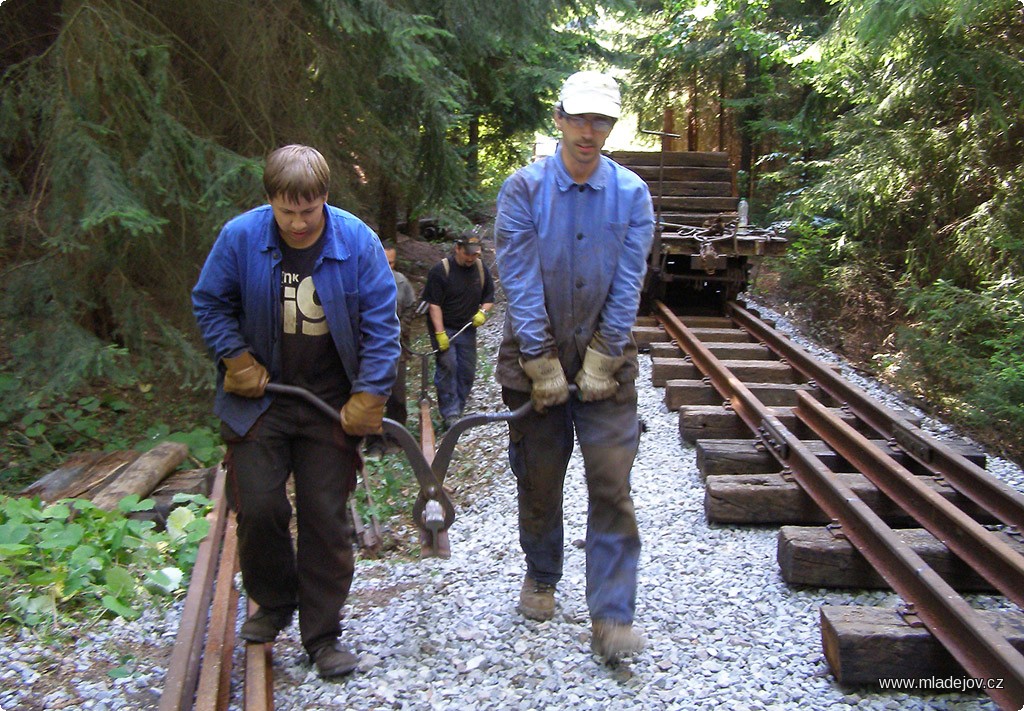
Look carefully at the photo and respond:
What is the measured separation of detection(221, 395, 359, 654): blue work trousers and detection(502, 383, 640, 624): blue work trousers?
73cm

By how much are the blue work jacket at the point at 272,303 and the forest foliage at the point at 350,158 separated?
3490 millimetres

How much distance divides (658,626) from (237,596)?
1937mm

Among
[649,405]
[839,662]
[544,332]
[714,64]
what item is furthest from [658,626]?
[714,64]

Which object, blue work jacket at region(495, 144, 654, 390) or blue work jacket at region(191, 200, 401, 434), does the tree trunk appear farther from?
blue work jacket at region(191, 200, 401, 434)

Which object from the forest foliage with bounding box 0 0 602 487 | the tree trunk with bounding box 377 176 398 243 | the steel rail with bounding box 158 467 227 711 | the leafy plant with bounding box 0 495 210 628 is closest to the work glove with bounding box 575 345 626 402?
the steel rail with bounding box 158 467 227 711

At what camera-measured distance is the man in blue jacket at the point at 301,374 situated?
10.8 feet

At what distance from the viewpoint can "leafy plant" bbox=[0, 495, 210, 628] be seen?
3.91m

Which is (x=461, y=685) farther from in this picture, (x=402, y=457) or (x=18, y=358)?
(x=18, y=358)

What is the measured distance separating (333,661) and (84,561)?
1.57 metres

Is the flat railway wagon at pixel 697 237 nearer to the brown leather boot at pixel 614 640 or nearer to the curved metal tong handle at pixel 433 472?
the curved metal tong handle at pixel 433 472

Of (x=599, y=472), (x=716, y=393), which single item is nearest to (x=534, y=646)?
(x=599, y=472)

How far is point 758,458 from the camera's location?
566 centimetres

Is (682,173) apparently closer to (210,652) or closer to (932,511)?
(932,511)

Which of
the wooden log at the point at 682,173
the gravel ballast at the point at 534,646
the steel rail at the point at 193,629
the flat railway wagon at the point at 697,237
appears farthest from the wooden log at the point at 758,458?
the wooden log at the point at 682,173
